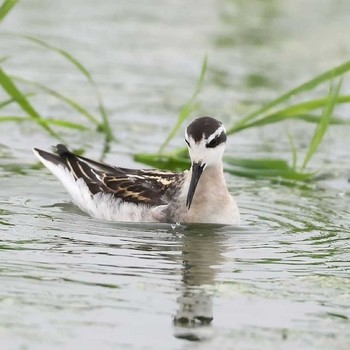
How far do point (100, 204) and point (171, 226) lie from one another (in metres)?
0.74

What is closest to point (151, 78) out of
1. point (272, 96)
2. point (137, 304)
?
point (272, 96)

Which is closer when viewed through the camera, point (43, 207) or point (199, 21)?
point (43, 207)

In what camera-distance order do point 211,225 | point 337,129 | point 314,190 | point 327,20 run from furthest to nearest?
point 327,20 < point 337,129 < point 314,190 < point 211,225

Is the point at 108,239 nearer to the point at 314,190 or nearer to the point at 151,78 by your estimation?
the point at 314,190

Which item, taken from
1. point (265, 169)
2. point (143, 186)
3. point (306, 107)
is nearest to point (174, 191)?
point (143, 186)

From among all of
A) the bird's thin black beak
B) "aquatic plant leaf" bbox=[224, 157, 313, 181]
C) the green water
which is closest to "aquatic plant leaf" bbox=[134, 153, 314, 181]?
"aquatic plant leaf" bbox=[224, 157, 313, 181]

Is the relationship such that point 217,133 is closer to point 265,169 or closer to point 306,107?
point 306,107

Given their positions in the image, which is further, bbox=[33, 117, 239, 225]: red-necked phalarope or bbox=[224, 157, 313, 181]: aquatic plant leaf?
bbox=[224, 157, 313, 181]: aquatic plant leaf

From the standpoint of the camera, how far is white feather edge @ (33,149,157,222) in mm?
10891

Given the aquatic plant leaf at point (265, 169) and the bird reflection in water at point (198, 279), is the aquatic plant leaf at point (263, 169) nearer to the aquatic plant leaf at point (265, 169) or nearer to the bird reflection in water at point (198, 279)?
the aquatic plant leaf at point (265, 169)

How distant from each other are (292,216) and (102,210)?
1.70 metres

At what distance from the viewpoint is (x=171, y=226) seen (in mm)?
10758

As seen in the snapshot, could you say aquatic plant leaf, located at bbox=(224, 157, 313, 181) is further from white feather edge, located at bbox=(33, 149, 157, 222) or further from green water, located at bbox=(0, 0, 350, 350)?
white feather edge, located at bbox=(33, 149, 157, 222)

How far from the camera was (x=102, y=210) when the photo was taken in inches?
434
